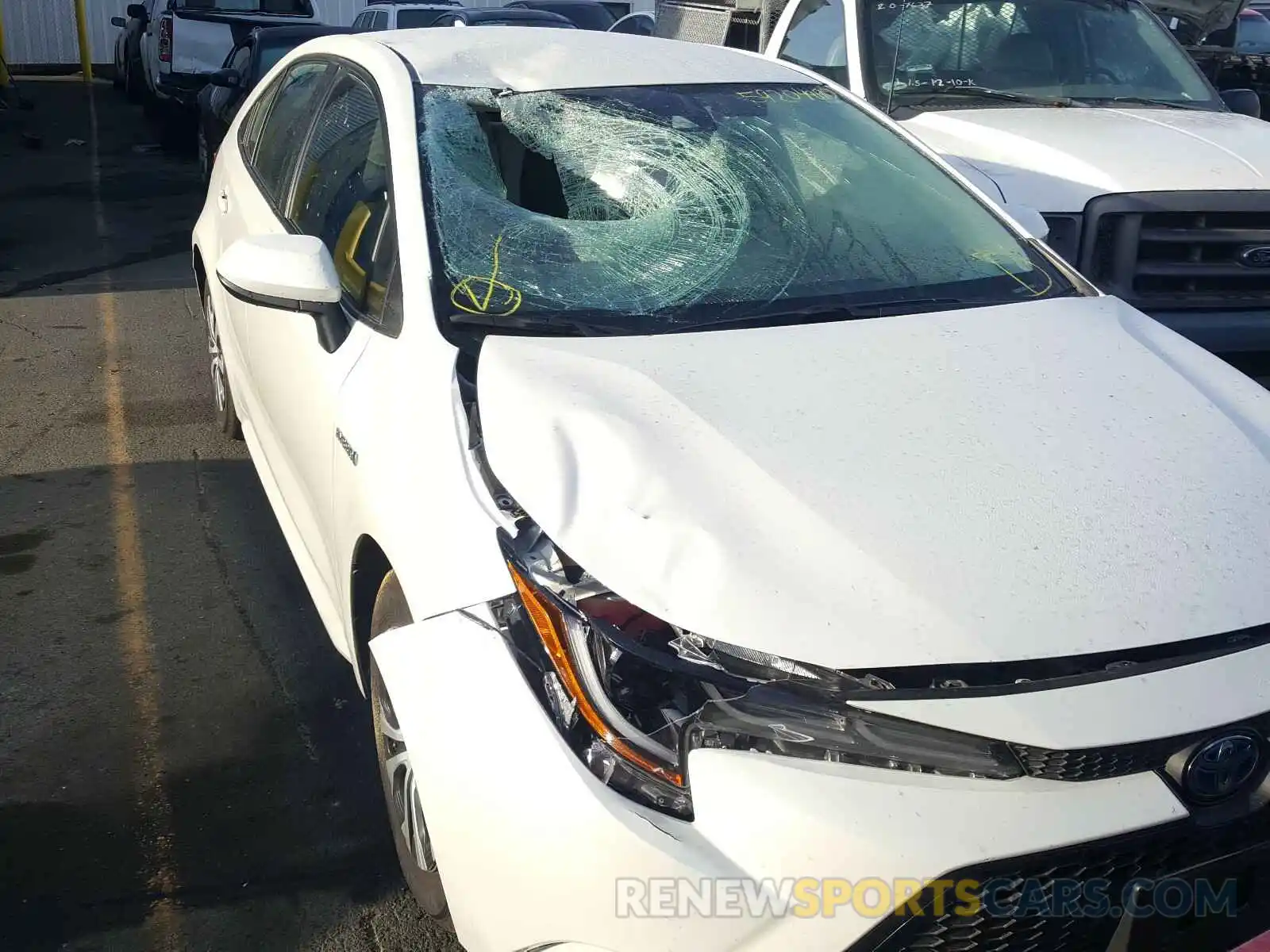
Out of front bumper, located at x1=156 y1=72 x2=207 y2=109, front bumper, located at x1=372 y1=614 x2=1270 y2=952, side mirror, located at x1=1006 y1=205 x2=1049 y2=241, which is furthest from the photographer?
front bumper, located at x1=156 y1=72 x2=207 y2=109

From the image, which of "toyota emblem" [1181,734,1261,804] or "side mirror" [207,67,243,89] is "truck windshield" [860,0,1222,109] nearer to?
"toyota emblem" [1181,734,1261,804]

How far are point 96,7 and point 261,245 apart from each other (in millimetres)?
23535

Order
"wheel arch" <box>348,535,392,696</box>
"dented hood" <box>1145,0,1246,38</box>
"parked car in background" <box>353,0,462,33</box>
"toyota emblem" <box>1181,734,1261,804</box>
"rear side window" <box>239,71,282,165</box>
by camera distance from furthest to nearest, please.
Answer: "parked car in background" <box>353,0,462,33</box> → "dented hood" <box>1145,0,1246,38</box> → "rear side window" <box>239,71,282,165</box> → "wheel arch" <box>348,535,392,696</box> → "toyota emblem" <box>1181,734,1261,804</box>

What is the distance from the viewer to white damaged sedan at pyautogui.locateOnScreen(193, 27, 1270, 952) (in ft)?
6.22

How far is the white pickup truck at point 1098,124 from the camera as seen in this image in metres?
5.29

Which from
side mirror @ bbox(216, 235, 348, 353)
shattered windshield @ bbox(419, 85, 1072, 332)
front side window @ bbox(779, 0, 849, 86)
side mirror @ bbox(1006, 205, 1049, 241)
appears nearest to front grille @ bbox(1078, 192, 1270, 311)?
side mirror @ bbox(1006, 205, 1049, 241)

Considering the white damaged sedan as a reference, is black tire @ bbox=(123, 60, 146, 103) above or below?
below

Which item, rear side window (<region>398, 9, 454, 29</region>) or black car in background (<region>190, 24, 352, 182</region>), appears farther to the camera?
rear side window (<region>398, 9, 454, 29</region>)

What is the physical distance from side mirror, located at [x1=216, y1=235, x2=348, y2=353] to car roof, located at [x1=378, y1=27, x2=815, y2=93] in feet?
2.41

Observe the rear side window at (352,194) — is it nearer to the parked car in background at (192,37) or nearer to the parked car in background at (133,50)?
the parked car in background at (192,37)

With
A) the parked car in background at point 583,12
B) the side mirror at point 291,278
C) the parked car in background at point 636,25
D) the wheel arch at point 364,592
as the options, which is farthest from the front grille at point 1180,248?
the parked car in background at point 583,12

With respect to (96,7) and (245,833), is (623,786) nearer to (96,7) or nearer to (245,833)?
(245,833)

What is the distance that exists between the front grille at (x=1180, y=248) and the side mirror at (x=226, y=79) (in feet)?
21.3

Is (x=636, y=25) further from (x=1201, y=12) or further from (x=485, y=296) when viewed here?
(x=485, y=296)
